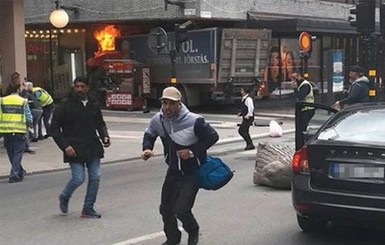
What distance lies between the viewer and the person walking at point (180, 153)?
5895mm

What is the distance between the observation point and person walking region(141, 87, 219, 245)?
589cm

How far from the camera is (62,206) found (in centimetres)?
787

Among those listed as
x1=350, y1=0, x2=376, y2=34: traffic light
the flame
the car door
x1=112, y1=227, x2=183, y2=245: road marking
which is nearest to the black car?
x1=112, y1=227, x2=183, y2=245: road marking

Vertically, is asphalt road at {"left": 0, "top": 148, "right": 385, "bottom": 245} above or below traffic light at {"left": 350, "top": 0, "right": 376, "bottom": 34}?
below

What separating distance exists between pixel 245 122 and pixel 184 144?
8941mm

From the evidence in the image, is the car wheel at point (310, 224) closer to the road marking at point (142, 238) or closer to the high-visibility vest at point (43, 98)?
the road marking at point (142, 238)

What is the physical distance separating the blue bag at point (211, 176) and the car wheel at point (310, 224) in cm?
A: 114

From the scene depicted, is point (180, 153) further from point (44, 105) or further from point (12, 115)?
point (44, 105)

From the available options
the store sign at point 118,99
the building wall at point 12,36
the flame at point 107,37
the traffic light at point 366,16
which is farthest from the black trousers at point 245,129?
the flame at point 107,37

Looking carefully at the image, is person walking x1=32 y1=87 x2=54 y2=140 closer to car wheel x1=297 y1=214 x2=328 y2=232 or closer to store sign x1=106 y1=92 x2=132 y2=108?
store sign x1=106 y1=92 x2=132 y2=108

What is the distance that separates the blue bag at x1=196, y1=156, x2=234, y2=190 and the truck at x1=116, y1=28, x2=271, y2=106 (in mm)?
17582

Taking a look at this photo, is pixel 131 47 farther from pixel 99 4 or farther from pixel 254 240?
pixel 254 240

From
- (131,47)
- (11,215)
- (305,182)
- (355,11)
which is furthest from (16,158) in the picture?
(131,47)

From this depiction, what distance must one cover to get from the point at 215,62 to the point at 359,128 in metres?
17.7
